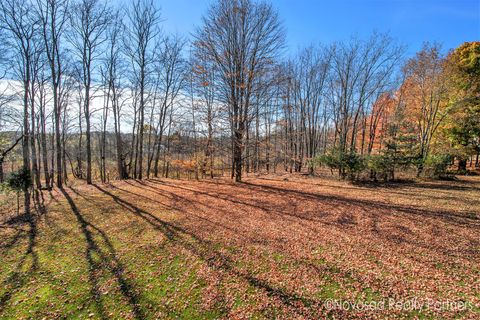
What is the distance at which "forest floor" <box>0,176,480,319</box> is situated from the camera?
A: 108 inches

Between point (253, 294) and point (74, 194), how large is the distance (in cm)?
1011

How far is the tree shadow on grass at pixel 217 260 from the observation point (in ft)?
8.95

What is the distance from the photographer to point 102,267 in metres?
3.69

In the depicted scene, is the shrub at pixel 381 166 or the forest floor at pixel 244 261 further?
the shrub at pixel 381 166

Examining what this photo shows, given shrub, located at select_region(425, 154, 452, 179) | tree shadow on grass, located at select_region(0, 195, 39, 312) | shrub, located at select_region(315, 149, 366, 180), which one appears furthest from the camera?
shrub, located at select_region(425, 154, 452, 179)

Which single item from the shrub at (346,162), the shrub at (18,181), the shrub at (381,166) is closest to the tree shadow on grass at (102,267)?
the shrub at (18,181)

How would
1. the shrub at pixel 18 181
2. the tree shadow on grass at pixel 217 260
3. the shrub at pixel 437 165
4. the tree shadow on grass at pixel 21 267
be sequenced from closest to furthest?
the tree shadow on grass at pixel 217 260
the tree shadow on grass at pixel 21 267
the shrub at pixel 18 181
the shrub at pixel 437 165

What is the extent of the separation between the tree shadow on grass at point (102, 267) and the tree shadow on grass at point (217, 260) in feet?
3.92

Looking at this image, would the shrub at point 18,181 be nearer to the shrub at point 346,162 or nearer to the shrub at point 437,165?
the shrub at point 346,162

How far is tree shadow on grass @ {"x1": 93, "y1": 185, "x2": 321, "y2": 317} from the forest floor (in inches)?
0.8

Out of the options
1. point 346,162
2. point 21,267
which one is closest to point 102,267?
point 21,267

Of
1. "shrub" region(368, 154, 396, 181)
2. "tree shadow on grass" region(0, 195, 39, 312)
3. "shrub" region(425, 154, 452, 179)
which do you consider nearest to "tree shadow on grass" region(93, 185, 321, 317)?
"tree shadow on grass" region(0, 195, 39, 312)

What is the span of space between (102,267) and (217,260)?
2167 millimetres

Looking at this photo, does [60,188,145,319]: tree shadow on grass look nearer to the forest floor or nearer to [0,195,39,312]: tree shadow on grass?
the forest floor
